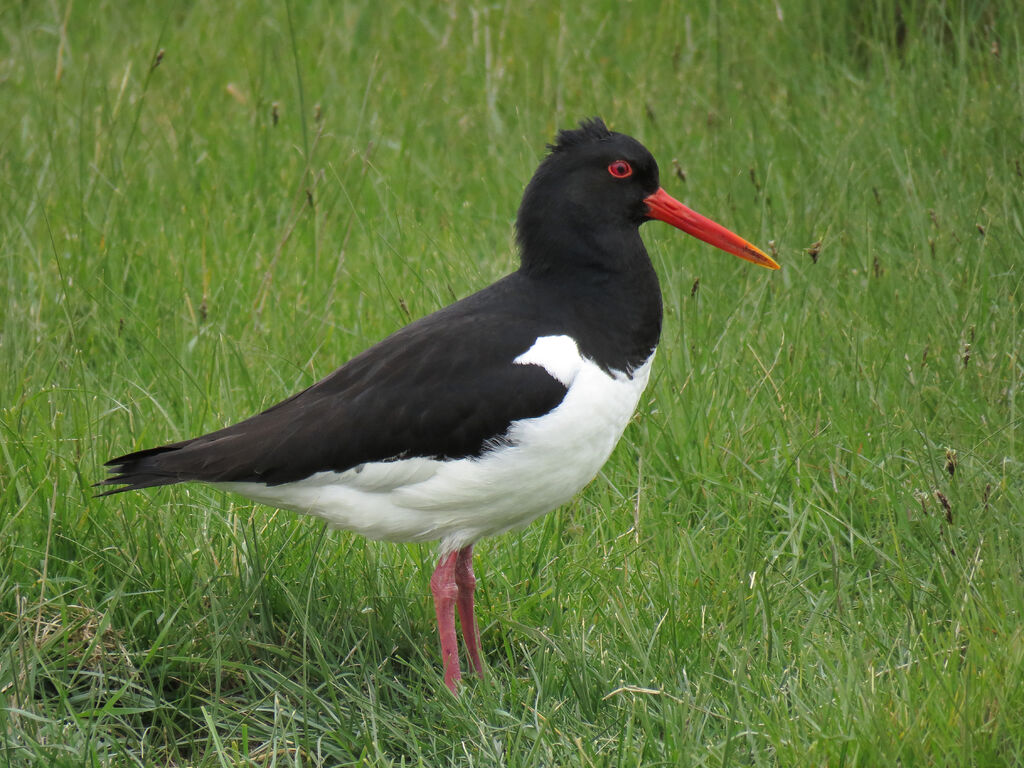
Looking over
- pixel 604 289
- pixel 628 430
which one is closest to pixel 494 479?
pixel 604 289

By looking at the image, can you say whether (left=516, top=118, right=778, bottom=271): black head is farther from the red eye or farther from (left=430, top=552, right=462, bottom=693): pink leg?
(left=430, top=552, right=462, bottom=693): pink leg

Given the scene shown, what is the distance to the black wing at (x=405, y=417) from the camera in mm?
3475

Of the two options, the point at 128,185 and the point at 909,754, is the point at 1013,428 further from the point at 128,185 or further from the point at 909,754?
the point at 128,185

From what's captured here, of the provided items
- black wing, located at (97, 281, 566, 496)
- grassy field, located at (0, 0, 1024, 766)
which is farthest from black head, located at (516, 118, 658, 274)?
grassy field, located at (0, 0, 1024, 766)

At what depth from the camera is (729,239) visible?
405 centimetres

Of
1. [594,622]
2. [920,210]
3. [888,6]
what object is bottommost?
[594,622]

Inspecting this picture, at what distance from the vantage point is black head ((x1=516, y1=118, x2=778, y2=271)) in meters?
3.77

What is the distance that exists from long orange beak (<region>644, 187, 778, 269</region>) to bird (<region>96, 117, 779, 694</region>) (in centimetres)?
25

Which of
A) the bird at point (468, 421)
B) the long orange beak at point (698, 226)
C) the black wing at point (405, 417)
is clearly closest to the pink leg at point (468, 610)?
the bird at point (468, 421)

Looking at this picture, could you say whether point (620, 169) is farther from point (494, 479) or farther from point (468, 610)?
point (468, 610)

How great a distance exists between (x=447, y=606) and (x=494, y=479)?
1.45 ft

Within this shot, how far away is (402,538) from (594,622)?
0.60m

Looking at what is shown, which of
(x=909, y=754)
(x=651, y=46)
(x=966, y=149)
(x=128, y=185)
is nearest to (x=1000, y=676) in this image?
(x=909, y=754)

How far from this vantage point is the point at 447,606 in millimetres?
3656
